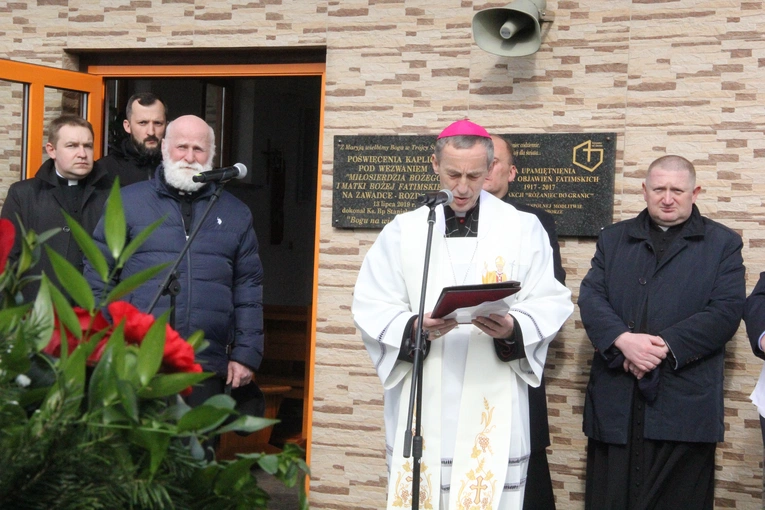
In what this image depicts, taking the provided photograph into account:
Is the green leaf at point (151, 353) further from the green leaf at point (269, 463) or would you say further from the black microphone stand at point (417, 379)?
the black microphone stand at point (417, 379)

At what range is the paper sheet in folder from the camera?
3240 millimetres

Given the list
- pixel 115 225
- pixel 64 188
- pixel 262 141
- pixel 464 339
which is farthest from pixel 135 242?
pixel 262 141

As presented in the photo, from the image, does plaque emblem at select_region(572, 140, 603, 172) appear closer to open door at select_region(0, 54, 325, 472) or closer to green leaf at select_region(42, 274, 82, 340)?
open door at select_region(0, 54, 325, 472)

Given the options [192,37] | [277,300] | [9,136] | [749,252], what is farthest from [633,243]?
[277,300]

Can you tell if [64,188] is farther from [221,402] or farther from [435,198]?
[221,402]

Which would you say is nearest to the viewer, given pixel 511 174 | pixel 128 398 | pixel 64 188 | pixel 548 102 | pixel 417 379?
pixel 128 398

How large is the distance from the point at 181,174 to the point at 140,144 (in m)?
1.22

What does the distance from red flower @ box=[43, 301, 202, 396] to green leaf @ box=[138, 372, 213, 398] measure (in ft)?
0.09

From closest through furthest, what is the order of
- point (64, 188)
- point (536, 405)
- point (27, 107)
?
1. point (536, 405)
2. point (64, 188)
3. point (27, 107)

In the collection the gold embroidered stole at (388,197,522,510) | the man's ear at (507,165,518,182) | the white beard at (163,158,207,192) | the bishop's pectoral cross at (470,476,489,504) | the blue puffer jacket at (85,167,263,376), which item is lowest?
the bishop's pectoral cross at (470,476,489,504)

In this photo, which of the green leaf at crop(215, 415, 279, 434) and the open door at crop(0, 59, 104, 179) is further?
the open door at crop(0, 59, 104, 179)

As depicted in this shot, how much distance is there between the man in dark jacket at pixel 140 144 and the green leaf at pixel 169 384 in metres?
4.70

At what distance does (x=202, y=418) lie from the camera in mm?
998

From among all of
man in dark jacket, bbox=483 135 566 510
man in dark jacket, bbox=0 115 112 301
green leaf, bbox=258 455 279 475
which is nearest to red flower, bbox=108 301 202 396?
green leaf, bbox=258 455 279 475
